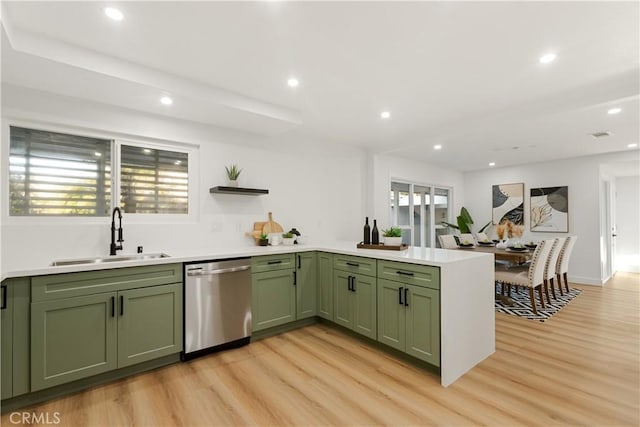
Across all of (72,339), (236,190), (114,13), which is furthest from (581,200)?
(72,339)

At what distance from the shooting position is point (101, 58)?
2.25 meters

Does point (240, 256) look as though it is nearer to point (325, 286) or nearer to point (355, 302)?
point (325, 286)

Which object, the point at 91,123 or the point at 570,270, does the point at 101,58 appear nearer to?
the point at 91,123

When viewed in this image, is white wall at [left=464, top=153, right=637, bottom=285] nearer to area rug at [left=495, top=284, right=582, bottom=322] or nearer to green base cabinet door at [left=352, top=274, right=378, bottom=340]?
area rug at [left=495, top=284, right=582, bottom=322]

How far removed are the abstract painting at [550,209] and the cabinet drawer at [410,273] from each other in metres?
5.20

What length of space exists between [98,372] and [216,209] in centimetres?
182

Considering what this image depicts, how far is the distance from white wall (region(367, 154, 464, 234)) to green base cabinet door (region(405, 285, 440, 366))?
2.67 m

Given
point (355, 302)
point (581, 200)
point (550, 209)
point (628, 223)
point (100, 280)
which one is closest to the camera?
point (100, 280)

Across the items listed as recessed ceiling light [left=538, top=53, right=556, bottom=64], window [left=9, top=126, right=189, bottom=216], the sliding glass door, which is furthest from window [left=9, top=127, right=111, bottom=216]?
the sliding glass door

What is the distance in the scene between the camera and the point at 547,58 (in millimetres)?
2338

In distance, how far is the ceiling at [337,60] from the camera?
1.84 m

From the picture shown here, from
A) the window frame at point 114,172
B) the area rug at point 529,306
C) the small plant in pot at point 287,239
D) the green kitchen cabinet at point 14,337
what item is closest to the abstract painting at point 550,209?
the area rug at point 529,306

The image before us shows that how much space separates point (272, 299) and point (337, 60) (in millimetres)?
2343

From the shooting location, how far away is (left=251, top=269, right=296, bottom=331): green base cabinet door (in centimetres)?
305
